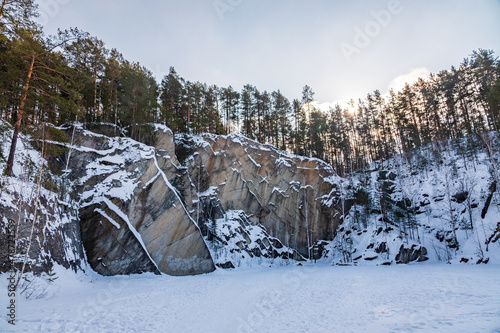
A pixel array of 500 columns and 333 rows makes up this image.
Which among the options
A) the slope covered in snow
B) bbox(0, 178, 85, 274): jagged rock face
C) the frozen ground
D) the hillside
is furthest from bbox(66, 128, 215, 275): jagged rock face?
the slope covered in snow

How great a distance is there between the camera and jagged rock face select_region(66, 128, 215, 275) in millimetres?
17250

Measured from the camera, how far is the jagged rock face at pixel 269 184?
33156 mm

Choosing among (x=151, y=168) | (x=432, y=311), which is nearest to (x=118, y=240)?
(x=151, y=168)

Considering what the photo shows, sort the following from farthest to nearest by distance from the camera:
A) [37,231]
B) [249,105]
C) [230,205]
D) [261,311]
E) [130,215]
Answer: [249,105], [230,205], [130,215], [37,231], [261,311]

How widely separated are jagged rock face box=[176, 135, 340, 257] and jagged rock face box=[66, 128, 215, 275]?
8.07 meters

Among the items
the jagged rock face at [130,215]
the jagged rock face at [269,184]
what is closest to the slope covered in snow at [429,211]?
the jagged rock face at [269,184]

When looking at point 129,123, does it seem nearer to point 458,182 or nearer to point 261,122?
point 261,122

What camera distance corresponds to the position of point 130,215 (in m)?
19.4

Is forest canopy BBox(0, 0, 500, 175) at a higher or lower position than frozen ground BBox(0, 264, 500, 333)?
higher

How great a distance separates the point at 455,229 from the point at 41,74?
140ft

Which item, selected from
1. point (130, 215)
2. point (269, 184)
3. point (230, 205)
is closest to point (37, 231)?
point (130, 215)

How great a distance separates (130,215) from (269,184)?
2306cm

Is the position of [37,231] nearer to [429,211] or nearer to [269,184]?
[269,184]

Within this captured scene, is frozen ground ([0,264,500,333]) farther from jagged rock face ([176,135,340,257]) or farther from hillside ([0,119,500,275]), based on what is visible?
jagged rock face ([176,135,340,257])
